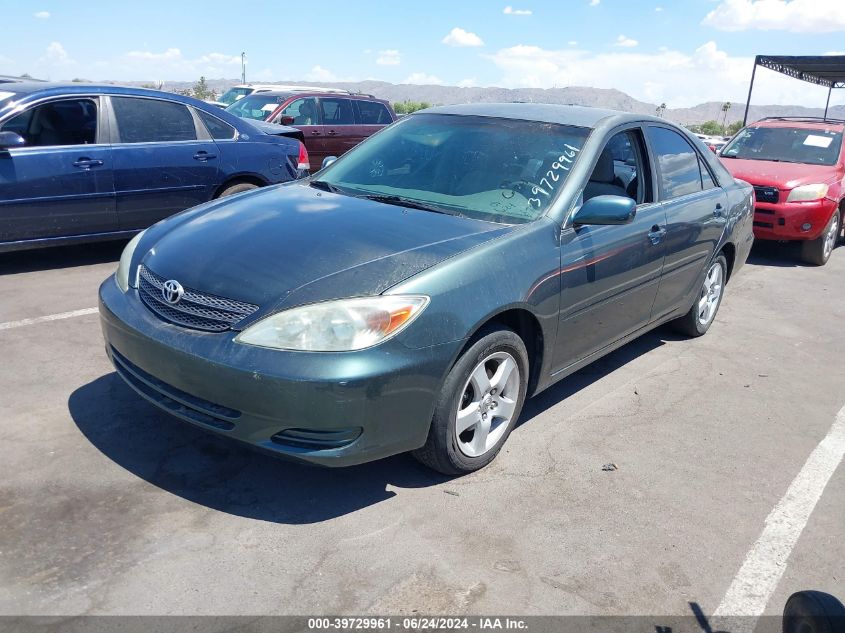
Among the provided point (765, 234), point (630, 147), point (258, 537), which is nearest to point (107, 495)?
point (258, 537)

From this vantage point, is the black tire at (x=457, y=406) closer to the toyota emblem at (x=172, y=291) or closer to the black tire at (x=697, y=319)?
the toyota emblem at (x=172, y=291)

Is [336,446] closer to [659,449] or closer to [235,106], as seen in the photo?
[659,449]

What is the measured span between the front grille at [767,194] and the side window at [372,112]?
6.91 metres

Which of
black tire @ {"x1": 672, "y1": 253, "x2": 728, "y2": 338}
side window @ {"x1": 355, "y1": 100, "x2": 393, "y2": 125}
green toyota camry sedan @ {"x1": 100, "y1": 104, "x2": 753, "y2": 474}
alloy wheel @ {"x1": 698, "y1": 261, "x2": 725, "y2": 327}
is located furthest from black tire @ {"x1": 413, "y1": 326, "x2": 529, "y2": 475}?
side window @ {"x1": 355, "y1": 100, "x2": 393, "y2": 125}

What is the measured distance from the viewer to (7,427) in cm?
360

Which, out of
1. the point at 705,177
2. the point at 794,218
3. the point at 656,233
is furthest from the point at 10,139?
the point at 794,218

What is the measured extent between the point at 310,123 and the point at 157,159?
237 inches

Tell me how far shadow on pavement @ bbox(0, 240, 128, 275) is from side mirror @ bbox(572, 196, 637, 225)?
489 cm

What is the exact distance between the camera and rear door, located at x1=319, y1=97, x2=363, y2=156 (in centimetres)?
1253

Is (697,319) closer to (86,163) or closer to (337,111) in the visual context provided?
(86,163)

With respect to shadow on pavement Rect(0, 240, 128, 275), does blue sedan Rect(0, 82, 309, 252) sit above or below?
above

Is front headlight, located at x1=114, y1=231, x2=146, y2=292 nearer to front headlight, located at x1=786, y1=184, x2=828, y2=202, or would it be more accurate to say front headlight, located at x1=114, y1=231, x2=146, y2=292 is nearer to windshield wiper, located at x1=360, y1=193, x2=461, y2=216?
windshield wiper, located at x1=360, y1=193, x2=461, y2=216

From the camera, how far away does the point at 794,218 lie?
28.2 feet

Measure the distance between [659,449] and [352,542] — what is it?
6.04ft
